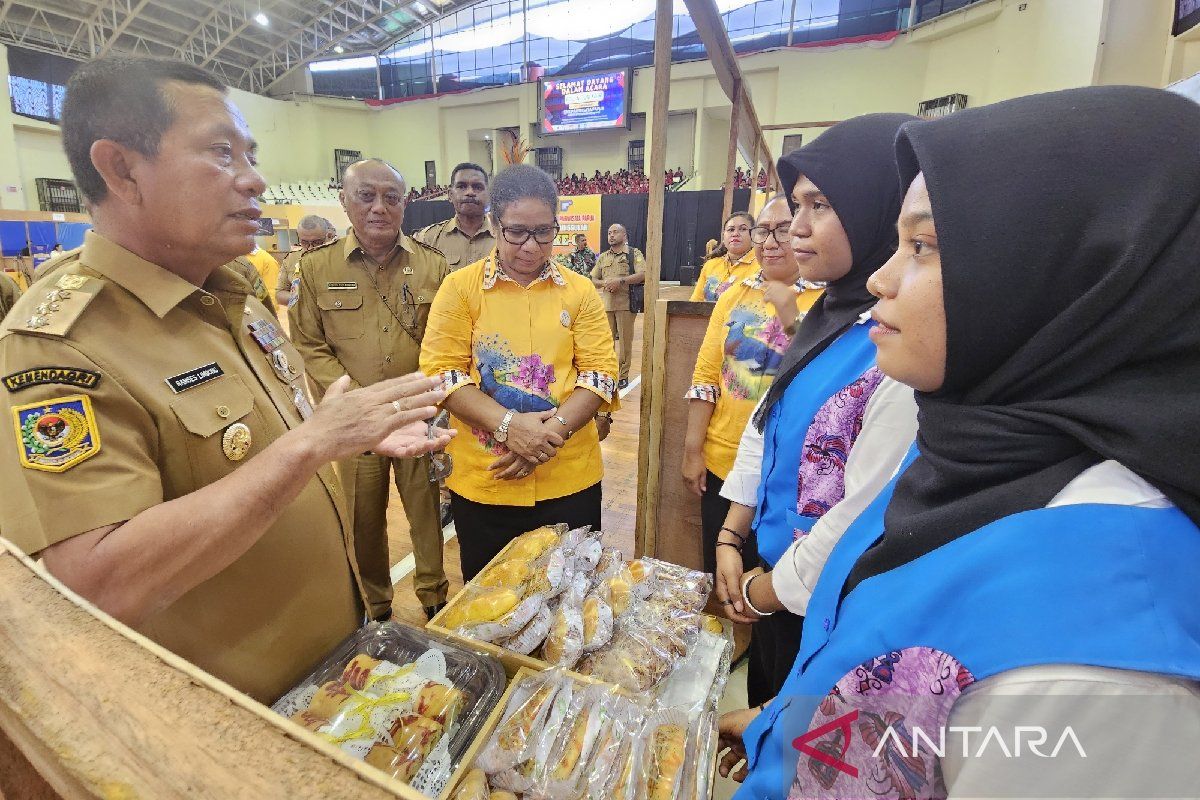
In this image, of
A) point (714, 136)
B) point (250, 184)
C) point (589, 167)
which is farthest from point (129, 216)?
point (589, 167)

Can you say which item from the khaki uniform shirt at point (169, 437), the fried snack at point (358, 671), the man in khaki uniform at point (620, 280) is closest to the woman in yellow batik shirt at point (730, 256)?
the man in khaki uniform at point (620, 280)

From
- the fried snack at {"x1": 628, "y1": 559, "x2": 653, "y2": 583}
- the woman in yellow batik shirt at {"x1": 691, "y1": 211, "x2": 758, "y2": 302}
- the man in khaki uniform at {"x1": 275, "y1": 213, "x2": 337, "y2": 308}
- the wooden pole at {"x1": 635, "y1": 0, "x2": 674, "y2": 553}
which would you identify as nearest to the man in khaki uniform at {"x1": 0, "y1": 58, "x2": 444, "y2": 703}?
the fried snack at {"x1": 628, "y1": 559, "x2": 653, "y2": 583}

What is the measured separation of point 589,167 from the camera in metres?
17.7

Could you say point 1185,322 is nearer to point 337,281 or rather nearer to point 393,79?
point 337,281

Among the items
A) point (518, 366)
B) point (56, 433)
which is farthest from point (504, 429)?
point (56, 433)

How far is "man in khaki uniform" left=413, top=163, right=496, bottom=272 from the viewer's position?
309 centimetres

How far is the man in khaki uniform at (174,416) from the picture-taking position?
0.75 meters

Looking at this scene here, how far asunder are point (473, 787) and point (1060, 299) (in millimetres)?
1004

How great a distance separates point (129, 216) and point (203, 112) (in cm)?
23

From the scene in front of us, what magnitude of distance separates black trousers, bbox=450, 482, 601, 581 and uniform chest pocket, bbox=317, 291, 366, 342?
945 mm

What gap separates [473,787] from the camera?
2.77ft

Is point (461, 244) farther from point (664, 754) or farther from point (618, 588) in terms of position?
point (664, 754)

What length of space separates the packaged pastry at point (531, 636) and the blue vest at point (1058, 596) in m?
0.65

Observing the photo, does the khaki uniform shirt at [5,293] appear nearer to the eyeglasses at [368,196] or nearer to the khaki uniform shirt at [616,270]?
the eyeglasses at [368,196]
